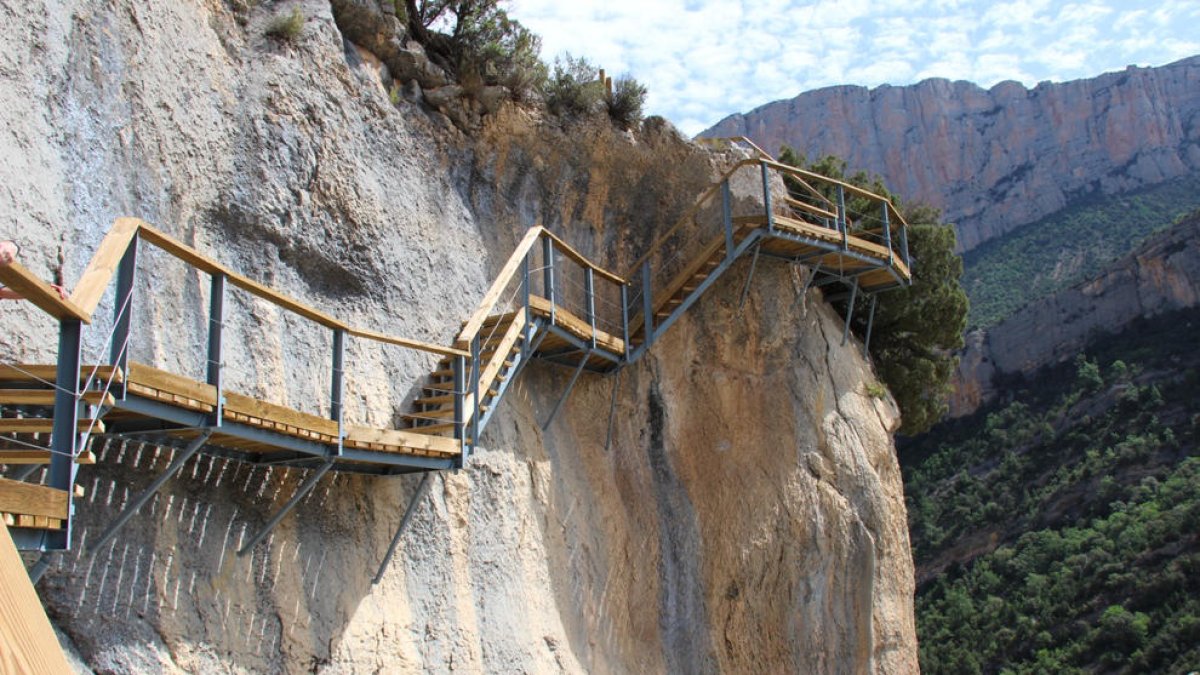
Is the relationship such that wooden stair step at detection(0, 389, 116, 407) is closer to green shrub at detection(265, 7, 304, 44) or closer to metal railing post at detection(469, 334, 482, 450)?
metal railing post at detection(469, 334, 482, 450)

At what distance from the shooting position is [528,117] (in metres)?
16.3

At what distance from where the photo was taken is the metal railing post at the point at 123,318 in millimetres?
7312

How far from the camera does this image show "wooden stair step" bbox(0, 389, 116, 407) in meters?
6.70

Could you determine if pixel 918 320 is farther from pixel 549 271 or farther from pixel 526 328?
pixel 526 328

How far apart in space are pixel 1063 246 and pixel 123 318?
3589 inches

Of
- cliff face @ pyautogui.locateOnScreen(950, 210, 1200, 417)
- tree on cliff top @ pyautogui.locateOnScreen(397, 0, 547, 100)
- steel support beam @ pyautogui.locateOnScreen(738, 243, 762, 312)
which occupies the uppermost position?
cliff face @ pyautogui.locateOnScreen(950, 210, 1200, 417)

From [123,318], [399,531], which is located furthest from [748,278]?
[123,318]

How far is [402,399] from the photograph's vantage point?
1291 cm

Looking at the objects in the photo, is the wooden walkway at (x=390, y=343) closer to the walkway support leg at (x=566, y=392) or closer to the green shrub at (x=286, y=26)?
the walkway support leg at (x=566, y=392)

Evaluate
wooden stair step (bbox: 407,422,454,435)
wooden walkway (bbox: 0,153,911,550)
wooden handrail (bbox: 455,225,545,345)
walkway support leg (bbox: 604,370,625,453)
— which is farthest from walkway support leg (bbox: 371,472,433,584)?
walkway support leg (bbox: 604,370,625,453)

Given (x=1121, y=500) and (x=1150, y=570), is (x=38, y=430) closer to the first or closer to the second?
(x=1150, y=570)

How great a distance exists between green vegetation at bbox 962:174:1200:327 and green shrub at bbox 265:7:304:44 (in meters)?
73.9

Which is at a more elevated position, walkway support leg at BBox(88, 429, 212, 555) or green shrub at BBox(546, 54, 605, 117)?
green shrub at BBox(546, 54, 605, 117)

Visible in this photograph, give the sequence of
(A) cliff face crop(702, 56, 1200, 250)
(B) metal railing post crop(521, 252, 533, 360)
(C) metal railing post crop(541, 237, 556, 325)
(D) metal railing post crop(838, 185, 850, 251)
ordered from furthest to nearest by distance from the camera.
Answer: (A) cliff face crop(702, 56, 1200, 250) → (D) metal railing post crop(838, 185, 850, 251) → (C) metal railing post crop(541, 237, 556, 325) → (B) metal railing post crop(521, 252, 533, 360)
